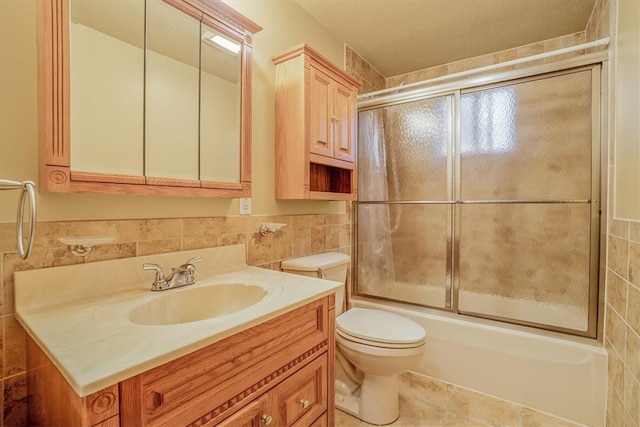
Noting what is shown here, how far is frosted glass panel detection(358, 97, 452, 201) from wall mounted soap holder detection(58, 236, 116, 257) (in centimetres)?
182

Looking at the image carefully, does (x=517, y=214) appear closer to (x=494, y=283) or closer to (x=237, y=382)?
(x=494, y=283)

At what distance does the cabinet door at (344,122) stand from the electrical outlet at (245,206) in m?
0.60

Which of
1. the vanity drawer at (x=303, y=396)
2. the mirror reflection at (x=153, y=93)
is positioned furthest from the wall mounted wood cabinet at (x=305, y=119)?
the vanity drawer at (x=303, y=396)

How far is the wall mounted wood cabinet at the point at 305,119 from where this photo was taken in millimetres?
1582

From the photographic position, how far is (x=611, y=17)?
4.99ft

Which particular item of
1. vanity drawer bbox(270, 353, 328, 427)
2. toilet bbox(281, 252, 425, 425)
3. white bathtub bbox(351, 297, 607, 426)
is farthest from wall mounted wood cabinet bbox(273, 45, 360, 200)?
white bathtub bbox(351, 297, 607, 426)

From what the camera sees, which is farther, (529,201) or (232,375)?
(529,201)

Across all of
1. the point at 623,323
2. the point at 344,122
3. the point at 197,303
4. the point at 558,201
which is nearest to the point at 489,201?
the point at 558,201

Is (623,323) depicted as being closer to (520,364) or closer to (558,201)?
(520,364)

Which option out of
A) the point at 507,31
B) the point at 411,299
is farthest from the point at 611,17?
the point at 411,299

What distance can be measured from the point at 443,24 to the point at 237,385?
94.4 inches

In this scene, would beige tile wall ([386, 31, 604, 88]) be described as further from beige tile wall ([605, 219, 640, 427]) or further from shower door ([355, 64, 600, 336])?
beige tile wall ([605, 219, 640, 427])

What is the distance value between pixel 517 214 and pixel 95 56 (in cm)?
234

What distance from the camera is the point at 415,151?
7.32 ft
